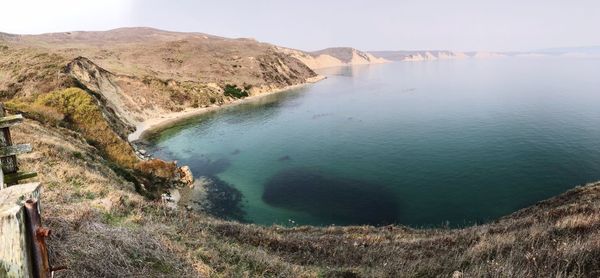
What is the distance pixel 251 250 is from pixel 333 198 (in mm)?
24174

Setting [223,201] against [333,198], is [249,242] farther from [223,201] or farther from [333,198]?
[223,201]

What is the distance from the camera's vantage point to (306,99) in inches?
4508

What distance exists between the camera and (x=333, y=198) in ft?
114

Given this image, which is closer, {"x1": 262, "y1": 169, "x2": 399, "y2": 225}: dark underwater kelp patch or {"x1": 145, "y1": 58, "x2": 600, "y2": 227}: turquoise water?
{"x1": 262, "y1": 169, "x2": 399, "y2": 225}: dark underwater kelp patch

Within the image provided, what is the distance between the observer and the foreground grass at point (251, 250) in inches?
289

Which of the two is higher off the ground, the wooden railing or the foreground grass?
the wooden railing

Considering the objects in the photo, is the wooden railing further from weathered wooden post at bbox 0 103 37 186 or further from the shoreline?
the shoreline

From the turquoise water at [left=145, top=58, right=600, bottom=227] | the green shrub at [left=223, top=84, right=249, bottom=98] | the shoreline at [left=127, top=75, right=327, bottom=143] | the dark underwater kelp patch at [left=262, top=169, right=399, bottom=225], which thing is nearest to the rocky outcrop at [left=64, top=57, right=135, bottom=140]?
the shoreline at [left=127, top=75, right=327, bottom=143]

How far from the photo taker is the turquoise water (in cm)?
3247

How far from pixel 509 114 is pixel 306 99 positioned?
60922 mm

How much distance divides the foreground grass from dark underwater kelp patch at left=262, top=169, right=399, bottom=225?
615 inches

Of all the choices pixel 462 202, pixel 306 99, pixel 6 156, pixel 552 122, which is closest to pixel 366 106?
pixel 306 99

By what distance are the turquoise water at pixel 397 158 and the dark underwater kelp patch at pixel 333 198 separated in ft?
0.36

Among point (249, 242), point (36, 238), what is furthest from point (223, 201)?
point (36, 238)
